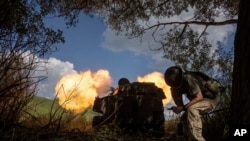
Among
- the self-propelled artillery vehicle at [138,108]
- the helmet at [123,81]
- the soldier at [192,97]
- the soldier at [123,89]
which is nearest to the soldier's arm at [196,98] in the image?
the soldier at [192,97]

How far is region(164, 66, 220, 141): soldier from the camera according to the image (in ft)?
28.2

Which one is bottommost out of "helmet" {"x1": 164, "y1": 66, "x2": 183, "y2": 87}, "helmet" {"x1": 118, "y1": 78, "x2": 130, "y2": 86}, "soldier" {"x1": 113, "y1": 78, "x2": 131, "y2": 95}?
"helmet" {"x1": 164, "y1": 66, "x2": 183, "y2": 87}

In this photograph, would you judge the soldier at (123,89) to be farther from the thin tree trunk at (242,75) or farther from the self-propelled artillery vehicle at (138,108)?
the thin tree trunk at (242,75)

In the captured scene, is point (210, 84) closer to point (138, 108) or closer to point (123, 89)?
point (138, 108)

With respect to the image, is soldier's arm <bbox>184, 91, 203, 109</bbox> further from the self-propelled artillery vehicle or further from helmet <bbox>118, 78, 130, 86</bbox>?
helmet <bbox>118, 78, 130, 86</bbox>

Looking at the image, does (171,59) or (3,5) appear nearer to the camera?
(3,5)

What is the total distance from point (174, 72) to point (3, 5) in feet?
10.8

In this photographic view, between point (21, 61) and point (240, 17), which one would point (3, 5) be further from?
point (240, 17)

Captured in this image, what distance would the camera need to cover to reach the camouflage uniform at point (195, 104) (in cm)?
861

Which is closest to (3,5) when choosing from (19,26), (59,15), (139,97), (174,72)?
(19,26)

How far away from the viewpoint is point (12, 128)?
21.9 ft

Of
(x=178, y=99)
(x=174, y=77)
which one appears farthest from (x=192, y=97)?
(x=174, y=77)

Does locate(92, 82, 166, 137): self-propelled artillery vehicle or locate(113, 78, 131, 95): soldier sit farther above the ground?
locate(113, 78, 131, 95): soldier

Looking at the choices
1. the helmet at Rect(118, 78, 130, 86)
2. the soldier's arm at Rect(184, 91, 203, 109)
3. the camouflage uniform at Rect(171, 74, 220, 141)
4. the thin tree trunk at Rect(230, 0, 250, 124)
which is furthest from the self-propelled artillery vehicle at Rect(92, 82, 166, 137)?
the thin tree trunk at Rect(230, 0, 250, 124)
